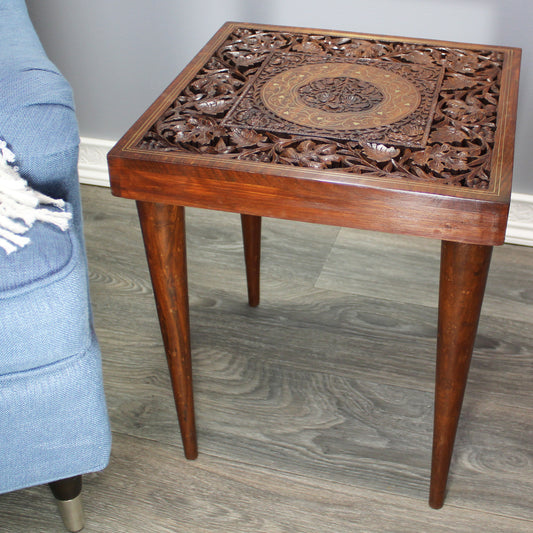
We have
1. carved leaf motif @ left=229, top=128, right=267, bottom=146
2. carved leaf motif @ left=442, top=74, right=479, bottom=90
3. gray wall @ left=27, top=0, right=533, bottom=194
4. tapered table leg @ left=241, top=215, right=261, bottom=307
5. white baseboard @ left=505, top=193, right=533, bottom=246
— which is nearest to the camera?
carved leaf motif @ left=229, top=128, right=267, bottom=146

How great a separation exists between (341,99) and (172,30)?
0.84 meters

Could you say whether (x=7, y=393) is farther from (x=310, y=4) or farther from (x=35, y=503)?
(x=310, y=4)

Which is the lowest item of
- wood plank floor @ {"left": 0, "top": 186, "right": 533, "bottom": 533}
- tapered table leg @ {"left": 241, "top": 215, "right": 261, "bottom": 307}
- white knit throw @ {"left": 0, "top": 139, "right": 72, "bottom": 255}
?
wood plank floor @ {"left": 0, "top": 186, "right": 533, "bottom": 533}

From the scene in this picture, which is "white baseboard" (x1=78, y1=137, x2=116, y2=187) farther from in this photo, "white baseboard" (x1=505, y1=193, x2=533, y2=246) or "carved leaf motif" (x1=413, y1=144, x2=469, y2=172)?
"carved leaf motif" (x1=413, y1=144, x2=469, y2=172)

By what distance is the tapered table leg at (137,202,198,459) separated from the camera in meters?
0.95

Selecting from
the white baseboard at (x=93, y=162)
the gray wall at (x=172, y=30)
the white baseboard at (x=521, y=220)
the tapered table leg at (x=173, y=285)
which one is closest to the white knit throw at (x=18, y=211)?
the tapered table leg at (x=173, y=285)

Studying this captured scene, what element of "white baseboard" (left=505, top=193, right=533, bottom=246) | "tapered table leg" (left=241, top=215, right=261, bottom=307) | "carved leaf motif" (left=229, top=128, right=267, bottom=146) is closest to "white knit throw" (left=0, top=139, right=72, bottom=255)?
"carved leaf motif" (left=229, top=128, right=267, bottom=146)

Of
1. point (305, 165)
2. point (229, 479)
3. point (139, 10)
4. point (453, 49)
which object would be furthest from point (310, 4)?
point (229, 479)

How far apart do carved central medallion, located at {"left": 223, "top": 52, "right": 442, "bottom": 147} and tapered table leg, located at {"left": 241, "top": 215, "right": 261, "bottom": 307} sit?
1.05ft

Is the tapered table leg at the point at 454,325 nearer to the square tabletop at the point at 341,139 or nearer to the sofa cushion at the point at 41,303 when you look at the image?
the square tabletop at the point at 341,139

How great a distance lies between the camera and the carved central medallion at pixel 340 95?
1030 millimetres

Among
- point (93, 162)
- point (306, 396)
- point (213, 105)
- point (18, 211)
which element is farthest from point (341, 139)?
point (93, 162)

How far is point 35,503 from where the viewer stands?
1114 millimetres

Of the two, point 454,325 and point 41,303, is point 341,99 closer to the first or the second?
point 454,325
